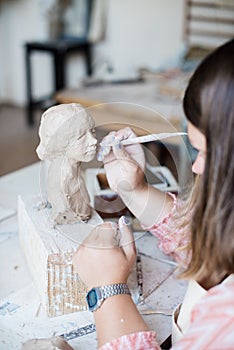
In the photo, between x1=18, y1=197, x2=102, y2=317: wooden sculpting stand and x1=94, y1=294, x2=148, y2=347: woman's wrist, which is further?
x1=18, y1=197, x2=102, y2=317: wooden sculpting stand

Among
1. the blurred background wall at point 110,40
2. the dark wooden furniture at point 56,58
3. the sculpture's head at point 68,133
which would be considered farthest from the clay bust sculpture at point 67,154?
the dark wooden furniture at point 56,58

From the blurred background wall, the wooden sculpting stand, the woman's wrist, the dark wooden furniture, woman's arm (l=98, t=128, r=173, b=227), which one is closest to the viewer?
the woman's wrist

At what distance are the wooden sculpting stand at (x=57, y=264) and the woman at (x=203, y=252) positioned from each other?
0.11ft

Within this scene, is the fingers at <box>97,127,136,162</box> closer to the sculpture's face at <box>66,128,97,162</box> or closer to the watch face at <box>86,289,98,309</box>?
the sculpture's face at <box>66,128,97,162</box>

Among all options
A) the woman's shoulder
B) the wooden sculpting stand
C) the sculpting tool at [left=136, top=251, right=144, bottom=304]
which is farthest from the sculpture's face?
the woman's shoulder

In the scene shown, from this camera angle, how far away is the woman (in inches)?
19.8

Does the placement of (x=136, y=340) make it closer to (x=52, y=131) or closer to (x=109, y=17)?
(x=52, y=131)

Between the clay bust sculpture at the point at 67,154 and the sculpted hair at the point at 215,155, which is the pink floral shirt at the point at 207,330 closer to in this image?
Answer: the sculpted hair at the point at 215,155

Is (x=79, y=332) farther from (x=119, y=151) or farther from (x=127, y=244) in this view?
(x=119, y=151)

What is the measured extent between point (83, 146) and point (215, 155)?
0.30 metres

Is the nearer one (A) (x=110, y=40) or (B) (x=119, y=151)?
(B) (x=119, y=151)

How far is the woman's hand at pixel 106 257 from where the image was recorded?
0.65m

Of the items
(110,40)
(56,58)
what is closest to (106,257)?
(56,58)

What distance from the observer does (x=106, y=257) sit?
2.17ft
